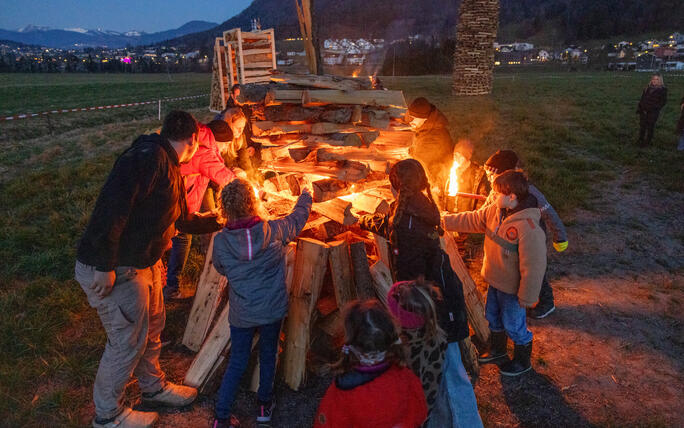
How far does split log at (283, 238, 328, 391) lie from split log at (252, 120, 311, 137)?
1.30m

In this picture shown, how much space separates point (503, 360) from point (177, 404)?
3.22 metres

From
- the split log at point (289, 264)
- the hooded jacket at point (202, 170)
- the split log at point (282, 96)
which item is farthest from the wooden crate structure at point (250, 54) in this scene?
the split log at point (289, 264)

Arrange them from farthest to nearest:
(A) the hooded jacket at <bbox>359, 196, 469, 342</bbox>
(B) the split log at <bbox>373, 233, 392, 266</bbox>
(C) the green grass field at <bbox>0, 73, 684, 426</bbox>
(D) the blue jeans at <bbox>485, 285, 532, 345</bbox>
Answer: (B) the split log at <bbox>373, 233, 392, 266</bbox>
(C) the green grass field at <bbox>0, 73, 684, 426</bbox>
(D) the blue jeans at <bbox>485, 285, 532, 345</bbox>
(A) the hooded jacket at <bbox>359, 196, 469, 342</bbox>

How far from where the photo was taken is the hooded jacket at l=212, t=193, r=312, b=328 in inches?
117

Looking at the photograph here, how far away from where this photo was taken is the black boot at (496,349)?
13.3ft

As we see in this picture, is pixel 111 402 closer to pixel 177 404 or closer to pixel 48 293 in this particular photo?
pixel 177 404

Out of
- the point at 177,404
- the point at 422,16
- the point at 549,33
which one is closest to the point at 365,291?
the point at 177,404

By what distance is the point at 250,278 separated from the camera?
3.08m

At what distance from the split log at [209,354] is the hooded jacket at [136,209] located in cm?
116

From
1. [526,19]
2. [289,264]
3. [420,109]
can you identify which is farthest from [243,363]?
[526,19]

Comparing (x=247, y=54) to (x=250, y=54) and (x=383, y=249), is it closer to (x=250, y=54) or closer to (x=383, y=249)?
(x=250, y=54)

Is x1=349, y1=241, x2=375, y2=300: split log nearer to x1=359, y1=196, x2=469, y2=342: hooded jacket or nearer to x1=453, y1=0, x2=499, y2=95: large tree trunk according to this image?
x1=359, y1=196, x2=469, y2=342: hooded jacket

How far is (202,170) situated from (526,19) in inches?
5339

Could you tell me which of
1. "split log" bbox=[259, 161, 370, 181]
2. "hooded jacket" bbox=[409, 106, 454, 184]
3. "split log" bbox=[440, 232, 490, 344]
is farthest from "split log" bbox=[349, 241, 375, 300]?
"hooded jacket" bbox=[409, 106, 454, 184]
